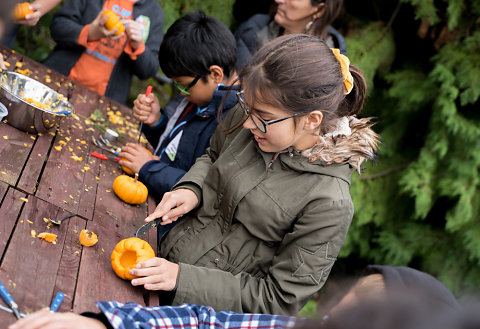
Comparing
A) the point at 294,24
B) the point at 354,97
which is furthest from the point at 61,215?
the point at 294,24

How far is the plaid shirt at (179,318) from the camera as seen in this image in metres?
A: 1.34

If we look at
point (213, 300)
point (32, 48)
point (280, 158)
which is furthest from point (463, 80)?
point (32, 48)

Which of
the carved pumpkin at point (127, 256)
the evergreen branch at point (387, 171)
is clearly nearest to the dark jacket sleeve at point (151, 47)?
the carved pumpkin at point (127, 256)

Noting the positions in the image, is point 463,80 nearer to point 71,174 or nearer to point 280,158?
point 280,158

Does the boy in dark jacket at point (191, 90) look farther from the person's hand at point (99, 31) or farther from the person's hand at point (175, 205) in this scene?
the person's hand at point (99, 31)

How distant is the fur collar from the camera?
6.05ft

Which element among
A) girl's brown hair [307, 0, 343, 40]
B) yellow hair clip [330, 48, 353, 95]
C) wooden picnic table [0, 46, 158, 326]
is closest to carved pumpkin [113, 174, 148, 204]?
wooden picnic table [0, 46, 158, 326]

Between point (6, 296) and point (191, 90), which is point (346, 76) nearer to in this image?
point (191, 90)

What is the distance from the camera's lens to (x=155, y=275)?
1.69 m

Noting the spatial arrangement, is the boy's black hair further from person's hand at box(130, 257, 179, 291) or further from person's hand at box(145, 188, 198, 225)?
person's hand at box(130, 257, 179, 291)

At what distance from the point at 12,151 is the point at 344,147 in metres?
1.35

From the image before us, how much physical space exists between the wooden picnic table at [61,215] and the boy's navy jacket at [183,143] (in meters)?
0.11

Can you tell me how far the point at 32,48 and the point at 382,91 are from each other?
3404mm

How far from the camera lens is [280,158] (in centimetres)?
194
